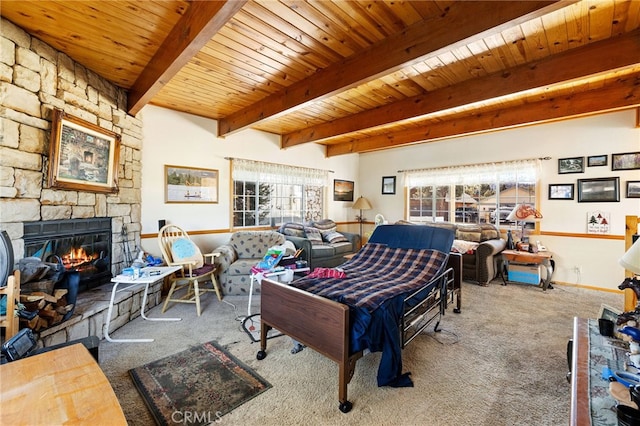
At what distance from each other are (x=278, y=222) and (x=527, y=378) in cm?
446

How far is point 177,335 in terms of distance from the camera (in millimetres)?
2623

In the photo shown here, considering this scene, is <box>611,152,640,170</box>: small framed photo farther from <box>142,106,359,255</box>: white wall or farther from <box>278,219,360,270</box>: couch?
<box>142,106,359,255</box>: white wall

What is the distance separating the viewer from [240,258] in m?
4.14

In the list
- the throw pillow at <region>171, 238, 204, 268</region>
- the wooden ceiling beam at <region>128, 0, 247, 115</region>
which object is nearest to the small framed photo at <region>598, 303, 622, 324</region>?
the wooden ceiling beam at <region>128, 0, 247, 115</region>

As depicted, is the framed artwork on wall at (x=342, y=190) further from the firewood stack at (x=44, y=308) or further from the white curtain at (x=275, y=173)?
the firewood stack at (x=44, y=308)

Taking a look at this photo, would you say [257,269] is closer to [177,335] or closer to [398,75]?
[177,335]

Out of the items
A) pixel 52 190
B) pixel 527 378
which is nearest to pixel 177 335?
pixel 52 190

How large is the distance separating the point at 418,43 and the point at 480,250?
11.1ft

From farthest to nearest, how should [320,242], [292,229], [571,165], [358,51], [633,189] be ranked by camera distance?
[320,242], [292,229], [571,165], [633,189], [358,51]

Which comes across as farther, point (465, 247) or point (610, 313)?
point (465, 247)

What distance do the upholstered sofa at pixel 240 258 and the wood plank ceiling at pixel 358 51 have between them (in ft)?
5.98

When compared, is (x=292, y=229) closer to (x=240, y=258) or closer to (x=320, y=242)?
(x=320, y=242)

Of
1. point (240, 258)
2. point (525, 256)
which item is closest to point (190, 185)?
point (240, 258)

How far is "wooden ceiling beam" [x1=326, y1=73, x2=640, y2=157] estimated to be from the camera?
3.19m
